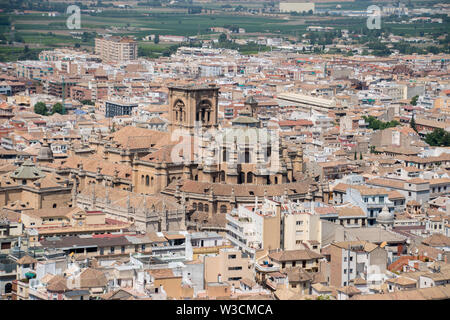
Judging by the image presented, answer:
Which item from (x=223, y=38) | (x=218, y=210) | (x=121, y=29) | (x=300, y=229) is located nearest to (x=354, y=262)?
(x=300, y=229)

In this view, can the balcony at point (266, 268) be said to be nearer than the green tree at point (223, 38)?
Yes

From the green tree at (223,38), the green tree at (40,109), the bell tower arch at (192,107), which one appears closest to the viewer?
the bell tower arch at (192,107)

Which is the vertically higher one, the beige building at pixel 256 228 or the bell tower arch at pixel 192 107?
the bell tower arch at pixel 192 107

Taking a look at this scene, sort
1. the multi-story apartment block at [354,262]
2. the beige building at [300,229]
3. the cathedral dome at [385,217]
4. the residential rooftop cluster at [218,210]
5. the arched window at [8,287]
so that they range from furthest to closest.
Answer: the cathedral dome at [385,217]
the beige building at [300,229]
the multi-story apartment block at [354,262]
the arched window at [8,287]
the residential rooftop cluster at [218,210]

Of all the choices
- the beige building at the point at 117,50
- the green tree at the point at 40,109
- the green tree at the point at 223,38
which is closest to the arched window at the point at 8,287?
the green tree at the point at 40,109

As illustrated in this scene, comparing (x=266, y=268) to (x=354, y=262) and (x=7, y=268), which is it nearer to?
(x=354, y=262)

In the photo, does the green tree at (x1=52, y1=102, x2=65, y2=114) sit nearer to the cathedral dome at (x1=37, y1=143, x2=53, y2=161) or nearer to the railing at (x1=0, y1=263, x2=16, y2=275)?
the cathedral dome at (x1=37, y1=143, x2=53, y2=161)

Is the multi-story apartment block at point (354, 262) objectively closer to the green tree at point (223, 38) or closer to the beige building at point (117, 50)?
the beige building at point (117, 50)

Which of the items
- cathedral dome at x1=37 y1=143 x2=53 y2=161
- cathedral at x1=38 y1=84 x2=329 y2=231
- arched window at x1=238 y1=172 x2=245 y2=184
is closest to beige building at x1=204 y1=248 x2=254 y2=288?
cathedral at x1=38 y1=84 x2=329 y2=231
